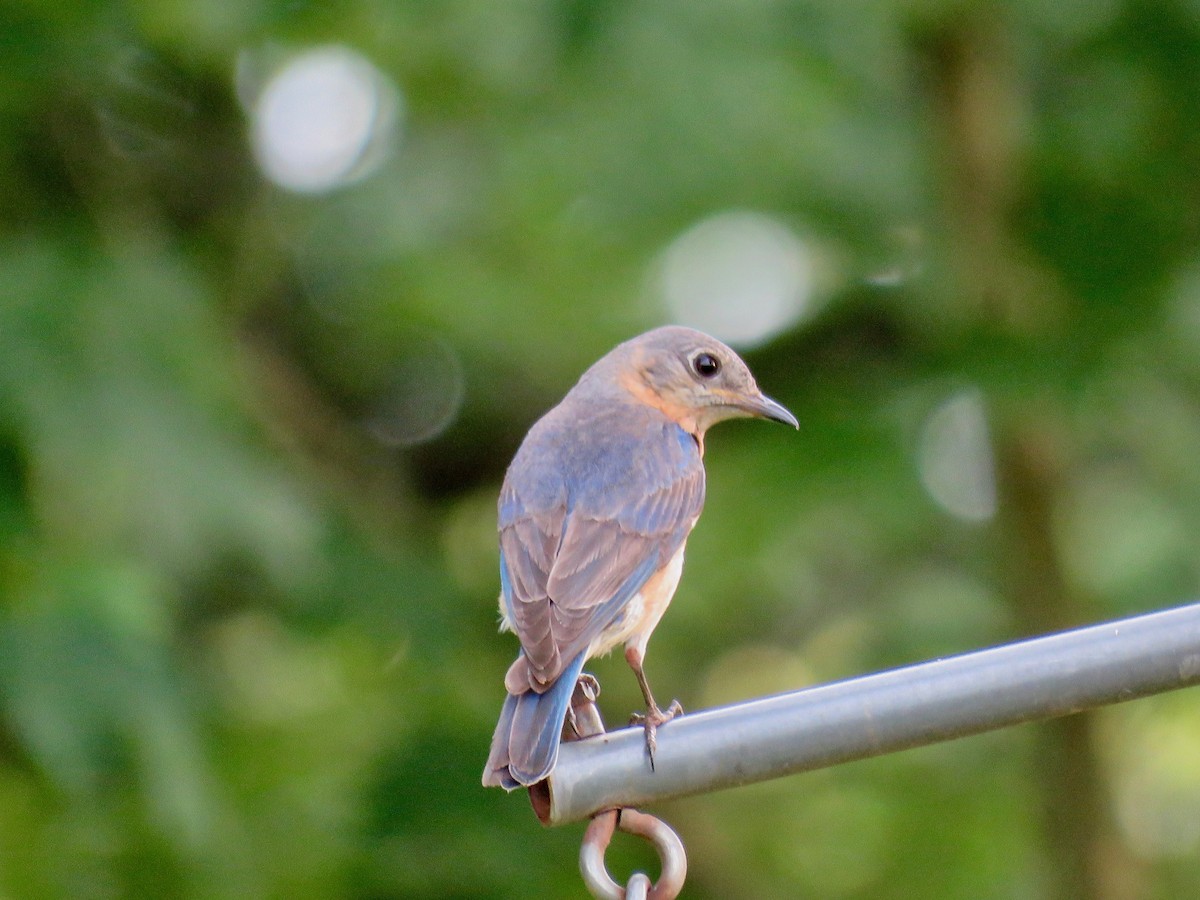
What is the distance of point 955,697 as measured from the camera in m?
2.77

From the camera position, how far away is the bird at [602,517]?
3676 mm

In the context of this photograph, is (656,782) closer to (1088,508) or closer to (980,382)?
(980,382)

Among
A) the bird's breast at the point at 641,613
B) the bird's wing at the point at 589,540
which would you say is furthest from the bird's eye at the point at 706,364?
the bird's breast at the point at 641,613

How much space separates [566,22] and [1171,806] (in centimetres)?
627

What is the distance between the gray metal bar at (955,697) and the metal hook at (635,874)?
0.20 metres

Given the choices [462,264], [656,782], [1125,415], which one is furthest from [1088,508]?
[656,782]

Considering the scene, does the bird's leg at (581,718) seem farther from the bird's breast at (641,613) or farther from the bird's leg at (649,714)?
the bird's breast at (641,613)

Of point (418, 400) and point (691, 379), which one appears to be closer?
point (691, 379)

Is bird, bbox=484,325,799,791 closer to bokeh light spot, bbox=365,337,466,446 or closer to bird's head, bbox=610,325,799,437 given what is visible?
bird's head, bbox=610,325,799,437

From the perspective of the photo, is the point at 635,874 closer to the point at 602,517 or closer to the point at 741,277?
the point at 602,517

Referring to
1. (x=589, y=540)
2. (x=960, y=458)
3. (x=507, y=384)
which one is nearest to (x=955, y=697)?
(x=589, y=540)

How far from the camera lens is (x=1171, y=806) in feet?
32.1

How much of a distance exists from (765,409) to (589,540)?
108 cm

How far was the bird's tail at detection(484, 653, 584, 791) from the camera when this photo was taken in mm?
3170
